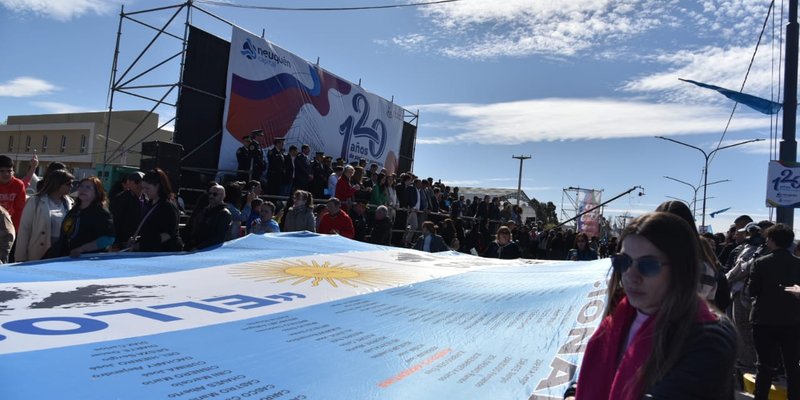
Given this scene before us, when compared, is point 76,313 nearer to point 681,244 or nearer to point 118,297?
point 118,297

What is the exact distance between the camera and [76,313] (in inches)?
109

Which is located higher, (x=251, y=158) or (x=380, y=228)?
(x=251, y=158)

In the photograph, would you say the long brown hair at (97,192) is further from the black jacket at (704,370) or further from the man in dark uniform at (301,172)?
the man in dark uniform at (301,172)

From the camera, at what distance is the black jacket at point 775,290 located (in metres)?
5.10

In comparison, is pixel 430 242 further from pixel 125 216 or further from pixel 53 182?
pixel 53 182

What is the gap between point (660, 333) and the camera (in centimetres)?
142

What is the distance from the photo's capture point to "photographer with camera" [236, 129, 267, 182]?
36.6ft

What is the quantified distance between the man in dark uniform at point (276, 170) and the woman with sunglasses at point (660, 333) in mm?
10329

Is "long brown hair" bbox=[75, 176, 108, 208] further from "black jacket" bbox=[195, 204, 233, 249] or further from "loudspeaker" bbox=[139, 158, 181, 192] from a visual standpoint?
"loudspeaker" bbox=[139, 158, 181, 192]

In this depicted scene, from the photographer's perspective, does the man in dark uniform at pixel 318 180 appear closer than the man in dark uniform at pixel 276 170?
No

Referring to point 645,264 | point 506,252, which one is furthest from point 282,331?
point 506,252

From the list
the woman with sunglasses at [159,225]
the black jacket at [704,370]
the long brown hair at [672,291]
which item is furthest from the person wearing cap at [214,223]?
the black jacket at [704,370]

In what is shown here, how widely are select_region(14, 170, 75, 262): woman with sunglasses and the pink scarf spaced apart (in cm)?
500

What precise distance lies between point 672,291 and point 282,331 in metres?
1.91
